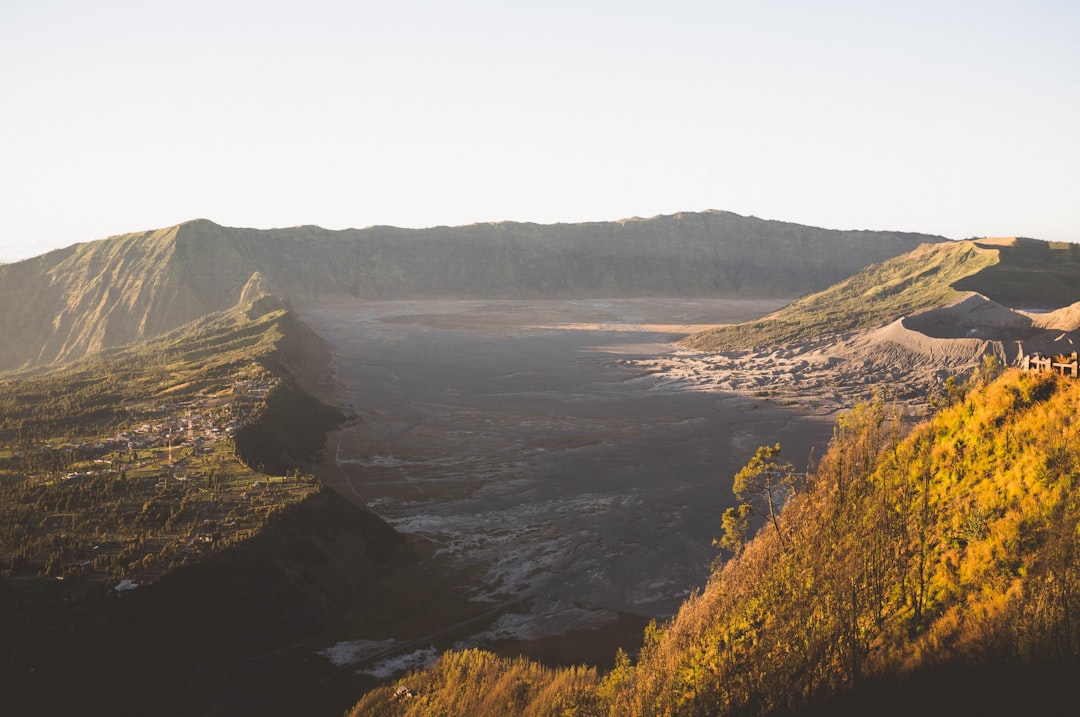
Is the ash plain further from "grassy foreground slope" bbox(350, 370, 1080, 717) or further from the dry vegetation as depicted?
"grassy foreground slope" bbox(350, 370, 1080, 717)

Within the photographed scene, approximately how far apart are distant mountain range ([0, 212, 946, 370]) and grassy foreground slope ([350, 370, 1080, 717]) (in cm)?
10052

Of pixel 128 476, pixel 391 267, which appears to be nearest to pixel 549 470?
pixel 128 476

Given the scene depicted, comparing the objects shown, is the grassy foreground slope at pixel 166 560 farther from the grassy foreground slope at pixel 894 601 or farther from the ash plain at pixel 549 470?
the grassy foreground slope at pixel 894 601

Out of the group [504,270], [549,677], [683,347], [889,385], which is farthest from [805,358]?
[504,270]

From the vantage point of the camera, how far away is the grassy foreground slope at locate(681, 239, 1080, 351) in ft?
231

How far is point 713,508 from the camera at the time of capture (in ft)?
108

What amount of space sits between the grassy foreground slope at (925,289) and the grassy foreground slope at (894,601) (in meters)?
57.6

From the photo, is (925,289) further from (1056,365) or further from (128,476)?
(128,476)

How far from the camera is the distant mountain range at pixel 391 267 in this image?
106 metres

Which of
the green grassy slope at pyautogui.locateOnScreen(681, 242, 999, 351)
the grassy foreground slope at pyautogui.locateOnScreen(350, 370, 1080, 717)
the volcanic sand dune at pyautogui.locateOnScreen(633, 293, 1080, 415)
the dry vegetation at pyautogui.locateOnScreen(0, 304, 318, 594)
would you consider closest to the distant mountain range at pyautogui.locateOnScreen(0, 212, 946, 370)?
the dry vegetation at pyautogui.locateOnScreen(0, 304, 318, 594)

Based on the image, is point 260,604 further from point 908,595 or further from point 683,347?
point 683,347

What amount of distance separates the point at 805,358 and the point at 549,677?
53.6 meters

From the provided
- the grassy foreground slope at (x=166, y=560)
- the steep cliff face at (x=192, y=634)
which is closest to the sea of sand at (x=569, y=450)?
the steep cliff face at (x=192, y=634)

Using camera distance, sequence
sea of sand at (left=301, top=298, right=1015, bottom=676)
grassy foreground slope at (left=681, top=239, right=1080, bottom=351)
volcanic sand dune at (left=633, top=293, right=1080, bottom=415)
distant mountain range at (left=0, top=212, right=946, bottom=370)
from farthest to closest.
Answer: distant mountain range at (left=0, top=212, right=946, bottom=370), grassy foreground slope at (left=681, top=239, right=1080, bottom=351), volcanic sand dune at (left=633, top=293, right=1080, bottom=415), sea of sand at (left=301, top=298, right=1015, bottom=676)
